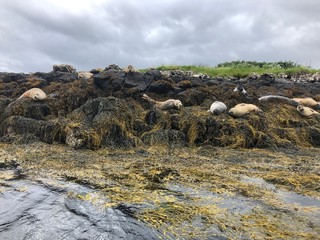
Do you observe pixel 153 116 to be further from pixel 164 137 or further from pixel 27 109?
pixel 27 109

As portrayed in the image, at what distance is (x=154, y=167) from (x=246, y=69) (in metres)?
20.3

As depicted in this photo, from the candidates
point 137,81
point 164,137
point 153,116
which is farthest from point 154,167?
point 137,81

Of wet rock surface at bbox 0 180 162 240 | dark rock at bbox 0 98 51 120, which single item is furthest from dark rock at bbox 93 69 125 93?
wet rock surface at bbox 0 180 162 240

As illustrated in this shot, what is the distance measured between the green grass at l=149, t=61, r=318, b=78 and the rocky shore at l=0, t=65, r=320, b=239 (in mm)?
11437

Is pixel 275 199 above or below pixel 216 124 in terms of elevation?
below

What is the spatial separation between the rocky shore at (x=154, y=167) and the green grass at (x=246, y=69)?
450 inches

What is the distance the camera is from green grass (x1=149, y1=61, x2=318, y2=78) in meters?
23.4

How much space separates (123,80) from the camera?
492 inches

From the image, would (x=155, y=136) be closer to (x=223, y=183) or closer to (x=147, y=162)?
(x=147, y=162)

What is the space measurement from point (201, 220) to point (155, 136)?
15.8 feet

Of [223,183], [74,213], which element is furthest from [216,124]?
[74,213]

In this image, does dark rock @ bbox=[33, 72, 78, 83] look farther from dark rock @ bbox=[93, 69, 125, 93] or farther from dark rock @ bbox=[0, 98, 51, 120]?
dark rock @ bbox=[0, 98, 51, 120]

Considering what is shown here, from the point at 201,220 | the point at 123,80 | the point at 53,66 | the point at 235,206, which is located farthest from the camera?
the point at 53,66

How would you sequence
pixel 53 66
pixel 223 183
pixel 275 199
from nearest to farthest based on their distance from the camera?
1. pixel 275 199
2. pixel 223 183
3. pixel 53 66
